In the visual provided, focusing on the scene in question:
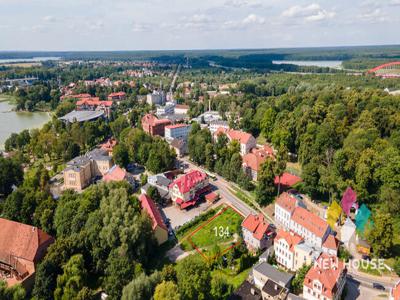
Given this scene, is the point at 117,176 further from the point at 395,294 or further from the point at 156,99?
the point at 156,99

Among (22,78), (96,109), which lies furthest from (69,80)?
(96,109)

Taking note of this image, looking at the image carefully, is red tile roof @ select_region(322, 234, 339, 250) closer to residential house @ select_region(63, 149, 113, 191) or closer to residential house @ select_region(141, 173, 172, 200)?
residential house @ select_region(141, 173, 172, 200)

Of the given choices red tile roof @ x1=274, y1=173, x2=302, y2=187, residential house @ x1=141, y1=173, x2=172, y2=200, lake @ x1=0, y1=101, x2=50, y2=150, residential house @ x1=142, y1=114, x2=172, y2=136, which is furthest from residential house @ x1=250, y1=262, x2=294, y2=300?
lake @ x1=0, y1=101, x2=50, y2=150

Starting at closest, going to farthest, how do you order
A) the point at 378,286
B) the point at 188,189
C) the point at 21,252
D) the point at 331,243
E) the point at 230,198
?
the point at 378,286, the point at 331,243, the point at 21,252, the point at 188,189, the point at 230,198

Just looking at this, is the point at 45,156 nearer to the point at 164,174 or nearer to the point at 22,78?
the point at 164,174

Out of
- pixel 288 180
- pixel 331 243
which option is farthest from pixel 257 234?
pixel 288 180

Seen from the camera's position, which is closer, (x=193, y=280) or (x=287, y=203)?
(x=193, y=280)

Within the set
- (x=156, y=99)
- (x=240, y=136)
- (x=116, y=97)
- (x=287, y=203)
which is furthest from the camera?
(x=116, y=97)
